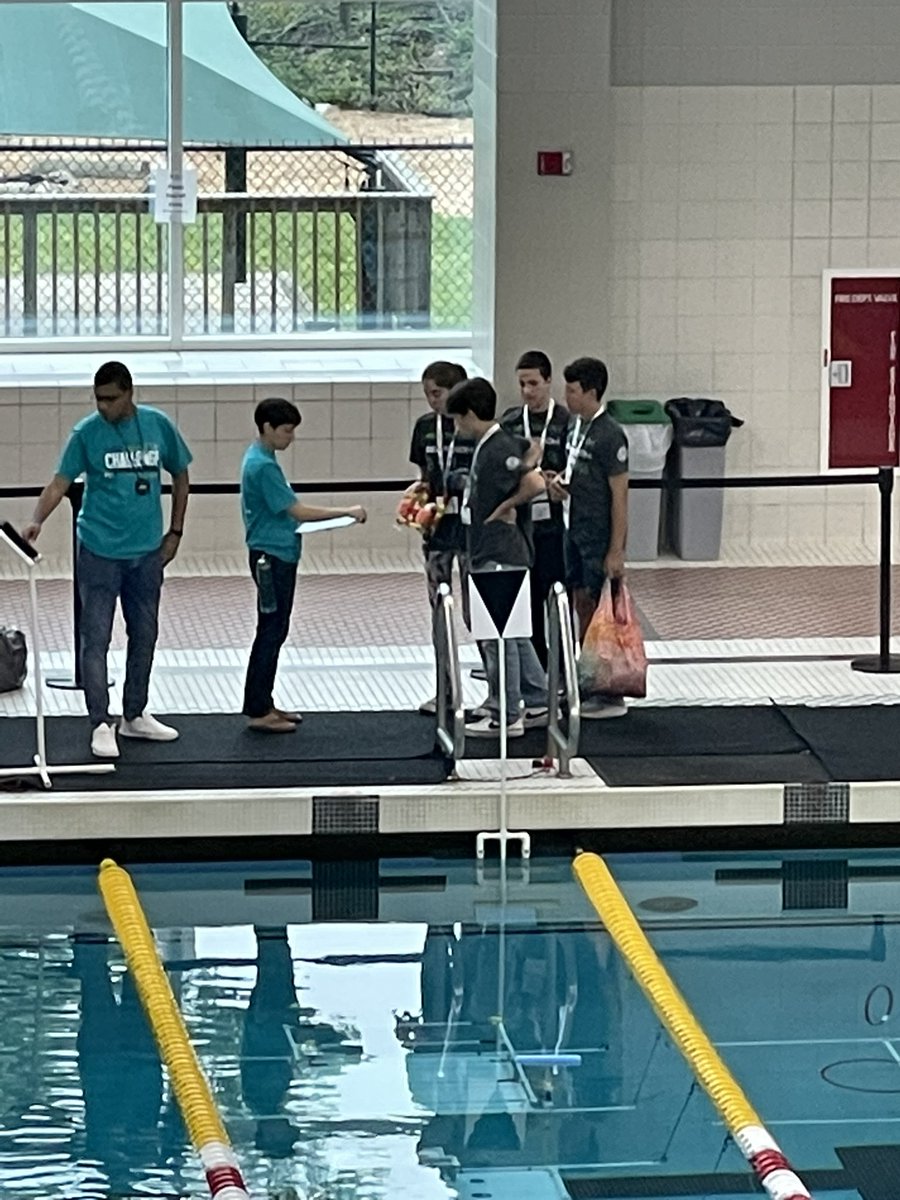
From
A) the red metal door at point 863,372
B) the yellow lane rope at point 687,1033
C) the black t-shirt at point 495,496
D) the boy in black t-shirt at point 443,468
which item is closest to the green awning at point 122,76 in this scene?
the red metal door at point 863,372

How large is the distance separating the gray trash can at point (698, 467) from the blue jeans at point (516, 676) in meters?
3.46

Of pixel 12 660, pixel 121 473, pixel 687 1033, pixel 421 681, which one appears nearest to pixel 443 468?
pixel 121 473

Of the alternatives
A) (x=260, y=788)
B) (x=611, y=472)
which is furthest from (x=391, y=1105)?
(x=611, y=472)

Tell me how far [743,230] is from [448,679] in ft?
16.8

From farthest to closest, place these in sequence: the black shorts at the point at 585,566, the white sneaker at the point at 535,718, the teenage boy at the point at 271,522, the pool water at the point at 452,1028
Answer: the white sneaker at the point at 535,718 → the black shorts at the point at 585,566 → the teenage boy at the point at 271,522 → the pool water at the point at 452,1028

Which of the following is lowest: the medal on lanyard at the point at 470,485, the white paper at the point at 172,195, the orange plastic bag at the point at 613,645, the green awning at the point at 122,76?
the orange plastic bag at the point at 613,645

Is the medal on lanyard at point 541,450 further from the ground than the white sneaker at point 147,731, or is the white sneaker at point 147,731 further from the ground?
the medal on lanyard at point 541,450

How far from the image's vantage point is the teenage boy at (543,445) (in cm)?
1018

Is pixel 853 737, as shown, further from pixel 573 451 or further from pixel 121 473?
pixel 121 473

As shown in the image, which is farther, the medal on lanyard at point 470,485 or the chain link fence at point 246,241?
the chain link fence at point 246,241

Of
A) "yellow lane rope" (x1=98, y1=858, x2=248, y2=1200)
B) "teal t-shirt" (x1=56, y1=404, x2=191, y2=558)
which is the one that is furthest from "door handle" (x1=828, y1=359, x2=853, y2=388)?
"yellow lane rope" (x1=98, y1=858, x2=248, y2=1200)

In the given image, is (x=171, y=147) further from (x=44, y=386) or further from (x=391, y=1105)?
(x=391, y=1105)

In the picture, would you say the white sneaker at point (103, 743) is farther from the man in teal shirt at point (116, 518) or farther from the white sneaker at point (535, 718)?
the white sneaker at point (535, 718)

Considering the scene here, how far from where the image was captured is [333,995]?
853 centimetres
